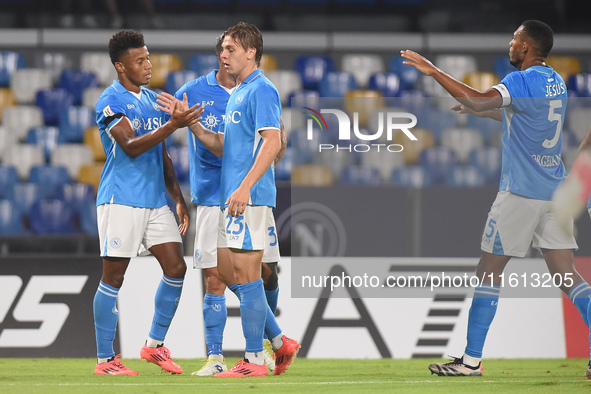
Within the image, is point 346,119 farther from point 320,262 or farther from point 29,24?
point 29,24

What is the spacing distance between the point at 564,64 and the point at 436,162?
10.0ft

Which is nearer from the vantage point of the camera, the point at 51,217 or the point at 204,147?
the point at 204,147

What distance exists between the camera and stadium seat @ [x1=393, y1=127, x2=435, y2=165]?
9.70 meters

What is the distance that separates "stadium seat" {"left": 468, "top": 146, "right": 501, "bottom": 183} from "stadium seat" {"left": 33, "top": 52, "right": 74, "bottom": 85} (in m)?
5.48

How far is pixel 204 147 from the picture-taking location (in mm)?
5207

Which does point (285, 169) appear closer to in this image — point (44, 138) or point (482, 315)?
point (44, 138)

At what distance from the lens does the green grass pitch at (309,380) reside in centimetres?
416

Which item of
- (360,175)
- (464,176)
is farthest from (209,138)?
(464,176)

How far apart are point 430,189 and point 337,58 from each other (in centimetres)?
458

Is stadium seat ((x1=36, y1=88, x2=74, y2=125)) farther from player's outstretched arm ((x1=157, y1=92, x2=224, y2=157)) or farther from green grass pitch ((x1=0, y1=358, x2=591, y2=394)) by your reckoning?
player's outstretched arm ((x1=157, y1=92, x2=224, y2=157))

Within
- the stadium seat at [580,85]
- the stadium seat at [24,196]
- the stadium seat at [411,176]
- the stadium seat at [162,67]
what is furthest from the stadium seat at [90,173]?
the stadium seat at [580,85]

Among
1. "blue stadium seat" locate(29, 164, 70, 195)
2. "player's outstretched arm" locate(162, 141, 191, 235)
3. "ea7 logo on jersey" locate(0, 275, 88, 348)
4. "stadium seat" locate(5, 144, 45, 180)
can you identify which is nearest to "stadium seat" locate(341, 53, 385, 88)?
"blue stadium seat" locate(29, 164, 70, 195)

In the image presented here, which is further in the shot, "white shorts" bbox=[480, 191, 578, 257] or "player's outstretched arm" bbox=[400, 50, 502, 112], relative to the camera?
"white shorts" bbox=[480, 191, 578, 257]

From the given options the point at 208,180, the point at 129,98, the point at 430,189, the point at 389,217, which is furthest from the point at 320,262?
the point at 129,98
